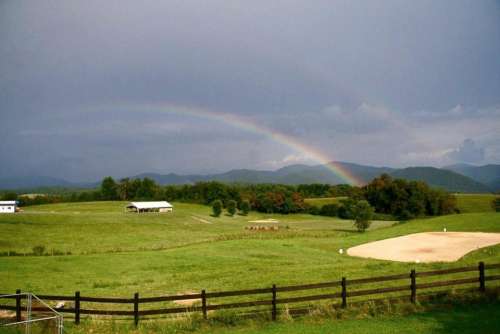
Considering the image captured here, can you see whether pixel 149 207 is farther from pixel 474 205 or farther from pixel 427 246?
pixel 474 205

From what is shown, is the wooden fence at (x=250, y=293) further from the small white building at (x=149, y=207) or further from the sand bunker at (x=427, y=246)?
the small white building at (x=149, y=207)

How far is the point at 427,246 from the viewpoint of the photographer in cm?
4362

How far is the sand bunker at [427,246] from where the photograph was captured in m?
37.8

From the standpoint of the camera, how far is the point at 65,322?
19.0m

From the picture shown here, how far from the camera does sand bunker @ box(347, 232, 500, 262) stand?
3778 cm

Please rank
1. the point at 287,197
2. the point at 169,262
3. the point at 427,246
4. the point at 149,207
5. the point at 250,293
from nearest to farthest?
the point at 250,293 → the point at 169,262 → the point at 427,246 → the point at 149,207 → the point at 287,197

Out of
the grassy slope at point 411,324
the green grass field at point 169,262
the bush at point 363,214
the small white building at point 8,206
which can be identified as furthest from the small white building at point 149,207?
the grassy slope at point 411,324

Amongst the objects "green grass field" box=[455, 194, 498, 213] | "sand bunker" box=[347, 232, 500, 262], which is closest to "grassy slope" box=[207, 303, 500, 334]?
"sand bunker" box=[347, 232, 500, 262]

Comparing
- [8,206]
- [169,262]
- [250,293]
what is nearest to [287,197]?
[8,206]

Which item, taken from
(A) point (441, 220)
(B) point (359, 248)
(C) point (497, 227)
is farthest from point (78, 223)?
(C) point (497, 227)

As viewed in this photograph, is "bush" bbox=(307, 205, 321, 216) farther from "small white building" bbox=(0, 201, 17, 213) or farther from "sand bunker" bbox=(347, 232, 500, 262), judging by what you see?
"sand bunker" bbox=(347, 232, 500, 262)

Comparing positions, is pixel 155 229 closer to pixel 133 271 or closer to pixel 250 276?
pixel 133 271

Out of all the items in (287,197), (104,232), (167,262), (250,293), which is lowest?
(104,232)

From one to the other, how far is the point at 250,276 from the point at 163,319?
11.5m
